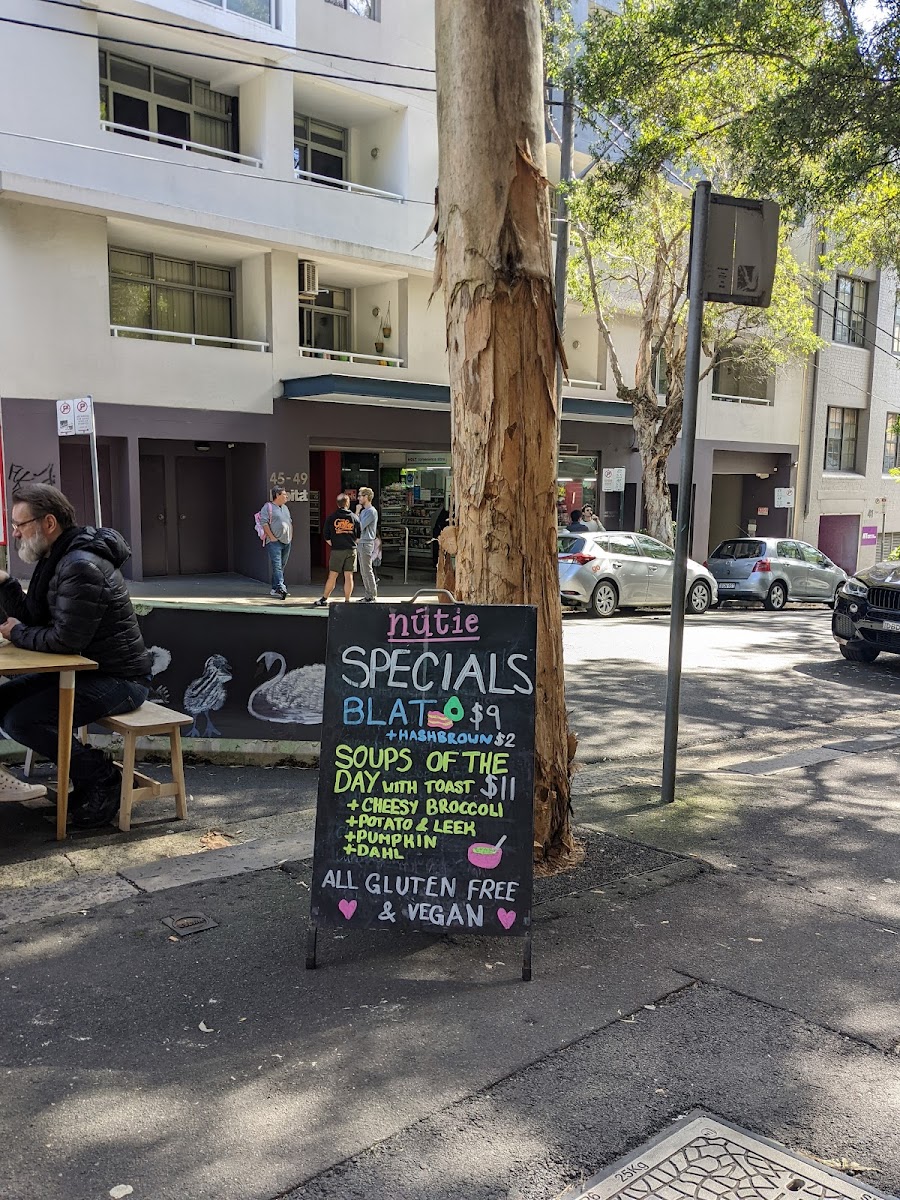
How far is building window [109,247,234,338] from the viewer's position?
61.7 feet

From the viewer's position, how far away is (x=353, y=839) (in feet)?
12.7

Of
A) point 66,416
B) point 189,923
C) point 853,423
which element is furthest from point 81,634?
point 853,423

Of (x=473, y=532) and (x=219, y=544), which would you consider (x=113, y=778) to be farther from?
(x=219, y=544)

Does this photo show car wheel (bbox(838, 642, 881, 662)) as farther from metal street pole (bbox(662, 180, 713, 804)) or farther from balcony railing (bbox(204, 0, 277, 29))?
balcony railing (bbox(204, 0, 277, 29))

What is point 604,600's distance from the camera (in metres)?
17.5

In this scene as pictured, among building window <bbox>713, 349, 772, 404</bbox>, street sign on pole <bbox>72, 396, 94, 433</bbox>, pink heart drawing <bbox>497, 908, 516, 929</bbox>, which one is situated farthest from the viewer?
building window <bbox>713, 349, 772, 404</bbox>

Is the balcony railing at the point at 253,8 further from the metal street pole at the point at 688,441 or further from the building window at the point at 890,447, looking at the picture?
the building window at the point at 890,447

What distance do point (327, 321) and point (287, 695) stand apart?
17462 millimetres

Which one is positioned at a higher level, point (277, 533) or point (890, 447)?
point (890, 447)

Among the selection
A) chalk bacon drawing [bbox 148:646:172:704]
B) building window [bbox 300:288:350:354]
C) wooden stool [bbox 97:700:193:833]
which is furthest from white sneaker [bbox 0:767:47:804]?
building window [bbox 300:288:350:354]

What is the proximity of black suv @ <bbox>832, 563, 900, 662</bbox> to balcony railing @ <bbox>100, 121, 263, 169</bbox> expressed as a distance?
1367cm

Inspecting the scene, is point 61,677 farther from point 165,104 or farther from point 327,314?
point 327,314

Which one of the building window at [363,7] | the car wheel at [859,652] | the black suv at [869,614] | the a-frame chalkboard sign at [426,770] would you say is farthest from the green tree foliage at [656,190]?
the a-frame chalkboard sign at [426,770]

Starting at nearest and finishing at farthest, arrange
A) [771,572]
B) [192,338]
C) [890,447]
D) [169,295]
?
[192,338]
[169,295]
[771,572]
[890,447]
